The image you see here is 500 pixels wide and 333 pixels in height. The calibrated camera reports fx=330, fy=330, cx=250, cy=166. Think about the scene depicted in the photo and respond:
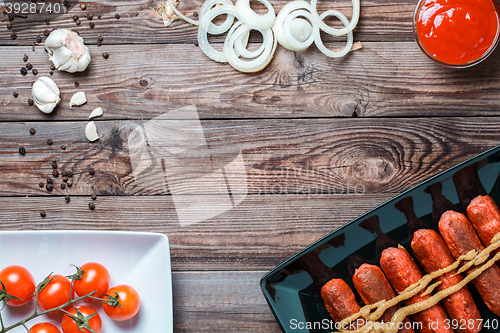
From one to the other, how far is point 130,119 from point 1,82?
621 mm

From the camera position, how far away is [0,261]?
140cm

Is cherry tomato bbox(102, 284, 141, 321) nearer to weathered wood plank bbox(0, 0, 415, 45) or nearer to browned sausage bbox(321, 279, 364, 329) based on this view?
browned sausage bbox(321, 279, 364, 329)

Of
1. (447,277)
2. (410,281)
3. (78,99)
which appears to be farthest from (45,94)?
(447,277)

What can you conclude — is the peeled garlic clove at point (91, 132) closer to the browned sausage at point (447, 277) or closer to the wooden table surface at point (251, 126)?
the wooden table surface at point (251, 126)

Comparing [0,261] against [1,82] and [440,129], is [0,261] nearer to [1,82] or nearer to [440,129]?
[1,82]

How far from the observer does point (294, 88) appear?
1.51 m

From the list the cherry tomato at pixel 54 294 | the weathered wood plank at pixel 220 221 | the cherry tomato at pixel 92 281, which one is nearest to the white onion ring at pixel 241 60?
the weathered wood plank at pixel 220 221

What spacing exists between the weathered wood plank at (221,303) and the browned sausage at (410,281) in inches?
21.2

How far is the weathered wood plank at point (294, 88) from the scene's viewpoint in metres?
1.51

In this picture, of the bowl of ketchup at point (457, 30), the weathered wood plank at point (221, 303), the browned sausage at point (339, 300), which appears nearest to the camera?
Result: the browned sausage at point (339, 300)

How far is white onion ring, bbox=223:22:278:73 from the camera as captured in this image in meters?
1.49

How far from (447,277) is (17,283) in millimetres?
1699

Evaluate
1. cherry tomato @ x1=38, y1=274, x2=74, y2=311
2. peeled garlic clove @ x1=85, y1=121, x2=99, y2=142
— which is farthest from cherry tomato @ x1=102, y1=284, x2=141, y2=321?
peeled garlic clove @ x1=85, y1=121, x2=99, y2=142

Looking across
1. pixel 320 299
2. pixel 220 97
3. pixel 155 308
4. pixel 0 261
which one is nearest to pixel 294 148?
pixel 220 97
